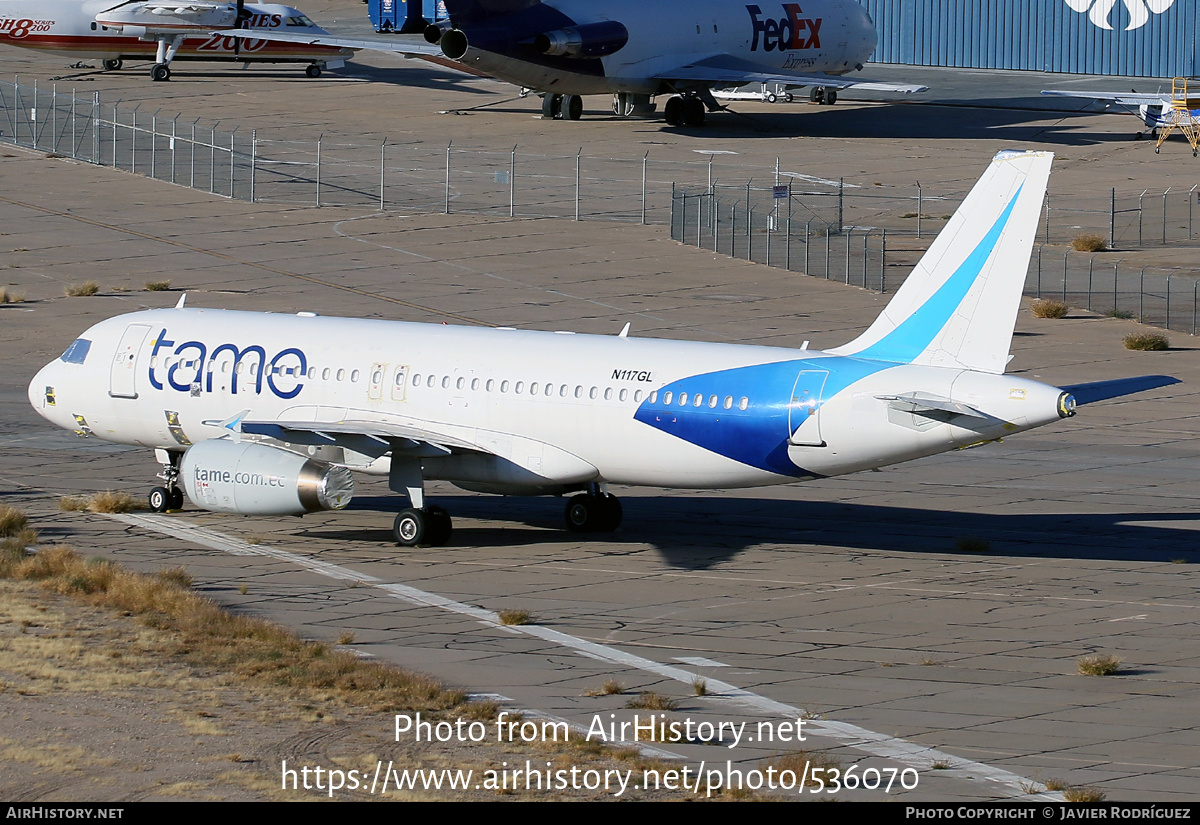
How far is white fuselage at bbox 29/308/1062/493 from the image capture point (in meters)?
27.5

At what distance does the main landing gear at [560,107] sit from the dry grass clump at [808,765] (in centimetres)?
7007

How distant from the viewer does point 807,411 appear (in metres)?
27.9

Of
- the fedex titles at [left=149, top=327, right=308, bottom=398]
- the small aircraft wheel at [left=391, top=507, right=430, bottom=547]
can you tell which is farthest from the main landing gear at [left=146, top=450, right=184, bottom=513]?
the small aircraft wheel at [left=391, top=507, right=430, bottom=547]

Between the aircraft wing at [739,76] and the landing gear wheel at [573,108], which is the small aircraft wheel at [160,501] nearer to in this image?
the aircraft wing at [739,76]

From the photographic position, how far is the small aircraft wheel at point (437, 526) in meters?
31.3

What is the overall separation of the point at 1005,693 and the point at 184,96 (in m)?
77.2

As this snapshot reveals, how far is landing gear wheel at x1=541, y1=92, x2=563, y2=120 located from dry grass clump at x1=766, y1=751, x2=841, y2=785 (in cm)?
7011

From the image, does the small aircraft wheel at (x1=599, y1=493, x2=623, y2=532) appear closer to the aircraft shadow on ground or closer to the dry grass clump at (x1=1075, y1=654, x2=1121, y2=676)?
the aircraft shadow on ground

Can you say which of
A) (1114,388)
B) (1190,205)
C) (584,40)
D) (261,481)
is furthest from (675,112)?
(1114,388)

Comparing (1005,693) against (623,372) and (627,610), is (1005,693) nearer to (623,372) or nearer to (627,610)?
(627,610)

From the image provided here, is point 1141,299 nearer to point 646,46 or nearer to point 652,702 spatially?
point 646,46

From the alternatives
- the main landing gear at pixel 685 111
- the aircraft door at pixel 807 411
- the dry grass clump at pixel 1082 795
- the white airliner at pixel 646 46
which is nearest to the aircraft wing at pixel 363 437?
the aircraft door at pixel 807 411

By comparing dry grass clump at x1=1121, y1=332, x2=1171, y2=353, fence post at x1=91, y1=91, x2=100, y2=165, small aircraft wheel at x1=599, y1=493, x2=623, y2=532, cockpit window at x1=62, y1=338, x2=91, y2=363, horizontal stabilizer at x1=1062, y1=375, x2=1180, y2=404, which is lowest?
small aircraft wheel at x1=599, y1=493, x2=623, y2=532
